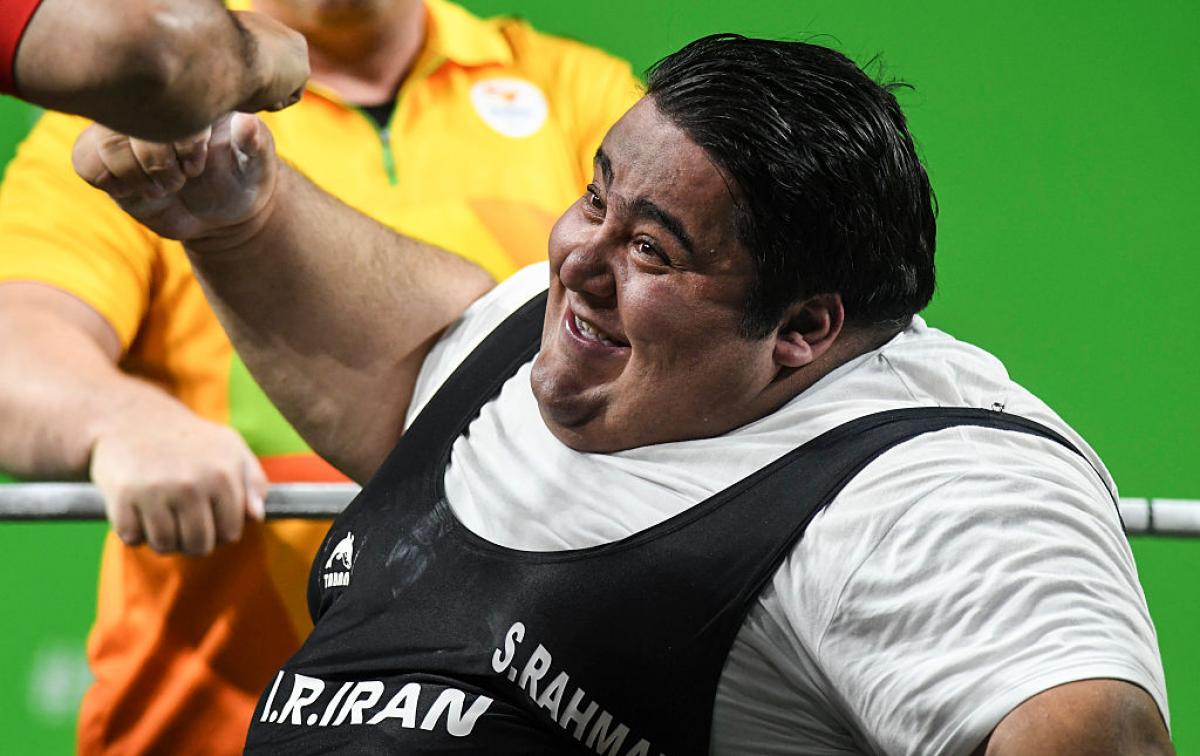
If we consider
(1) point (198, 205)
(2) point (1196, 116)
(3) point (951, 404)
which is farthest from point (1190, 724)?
(1) point (198, 205)

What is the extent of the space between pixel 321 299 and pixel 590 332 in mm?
304

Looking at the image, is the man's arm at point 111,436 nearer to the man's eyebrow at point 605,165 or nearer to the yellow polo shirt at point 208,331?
the yellow polo shirt at point 208,331

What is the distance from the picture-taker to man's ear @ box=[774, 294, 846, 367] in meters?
1.10

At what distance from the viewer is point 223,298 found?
51.8 inches

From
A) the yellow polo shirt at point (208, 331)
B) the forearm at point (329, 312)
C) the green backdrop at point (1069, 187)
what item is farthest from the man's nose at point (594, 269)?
the green backdrop at point (1069, 187)

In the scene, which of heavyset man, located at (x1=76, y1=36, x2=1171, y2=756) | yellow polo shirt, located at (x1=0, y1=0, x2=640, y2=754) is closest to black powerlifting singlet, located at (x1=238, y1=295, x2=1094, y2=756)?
heavyset man, located at (x1=76, y1=36, x2=1171, y2=756)

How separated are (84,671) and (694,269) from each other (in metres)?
1.37

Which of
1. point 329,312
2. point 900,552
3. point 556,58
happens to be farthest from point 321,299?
point 556,58

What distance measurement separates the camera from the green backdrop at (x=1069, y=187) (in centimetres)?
222

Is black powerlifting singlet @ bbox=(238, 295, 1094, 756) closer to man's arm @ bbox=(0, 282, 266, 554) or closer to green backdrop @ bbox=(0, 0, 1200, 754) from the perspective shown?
man's arm @ bbox=(0, 282, 266, 554)

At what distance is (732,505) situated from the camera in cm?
103

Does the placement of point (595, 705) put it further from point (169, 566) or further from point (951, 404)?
point (169, 566)

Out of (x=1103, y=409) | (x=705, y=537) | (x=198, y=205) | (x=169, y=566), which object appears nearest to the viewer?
(x=705, y=537)

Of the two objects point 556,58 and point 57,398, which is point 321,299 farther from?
point 556,58
